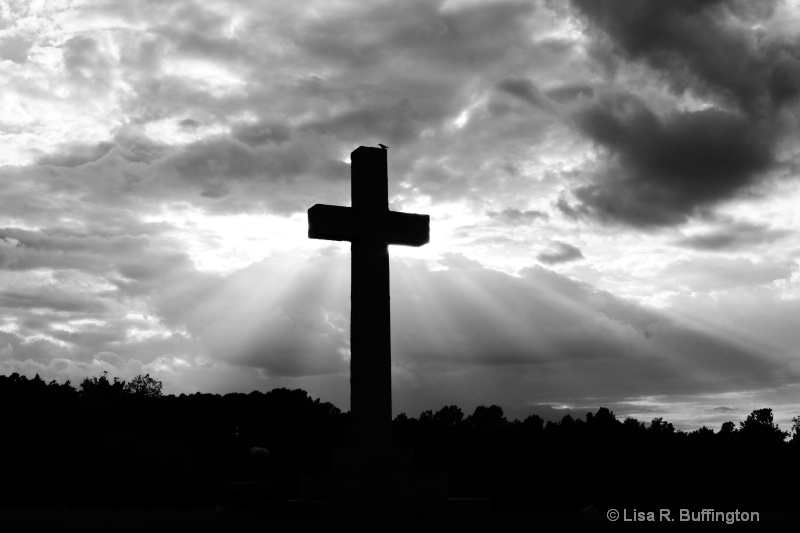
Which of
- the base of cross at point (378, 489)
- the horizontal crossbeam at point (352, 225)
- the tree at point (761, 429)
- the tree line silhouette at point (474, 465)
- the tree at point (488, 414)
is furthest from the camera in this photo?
the tree at point (488, 414)

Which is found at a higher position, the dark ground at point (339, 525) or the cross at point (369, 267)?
the cross at point (369, 267)

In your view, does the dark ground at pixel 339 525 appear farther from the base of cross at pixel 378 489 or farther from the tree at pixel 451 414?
the tree at pixel 451 414

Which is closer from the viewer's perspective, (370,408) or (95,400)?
(370,408)

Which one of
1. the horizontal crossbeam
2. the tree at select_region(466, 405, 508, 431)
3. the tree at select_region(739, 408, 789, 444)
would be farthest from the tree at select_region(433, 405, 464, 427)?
the horizontal crossbeam

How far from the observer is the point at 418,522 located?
13875mm

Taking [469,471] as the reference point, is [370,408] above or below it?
above

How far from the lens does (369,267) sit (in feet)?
57.0

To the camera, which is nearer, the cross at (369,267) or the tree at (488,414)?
the cross at (369,267)

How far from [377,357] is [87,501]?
2342 cm

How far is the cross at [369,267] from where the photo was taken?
16.8m

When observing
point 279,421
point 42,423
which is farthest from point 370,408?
point 279,421

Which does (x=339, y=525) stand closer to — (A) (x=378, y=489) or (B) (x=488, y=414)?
(A) (x=378, y=489)

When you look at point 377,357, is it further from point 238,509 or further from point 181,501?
point 181,501

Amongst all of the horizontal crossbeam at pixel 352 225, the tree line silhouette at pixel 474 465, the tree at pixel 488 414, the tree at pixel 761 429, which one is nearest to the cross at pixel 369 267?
the horizontal crossbeam at pixel 352 225
